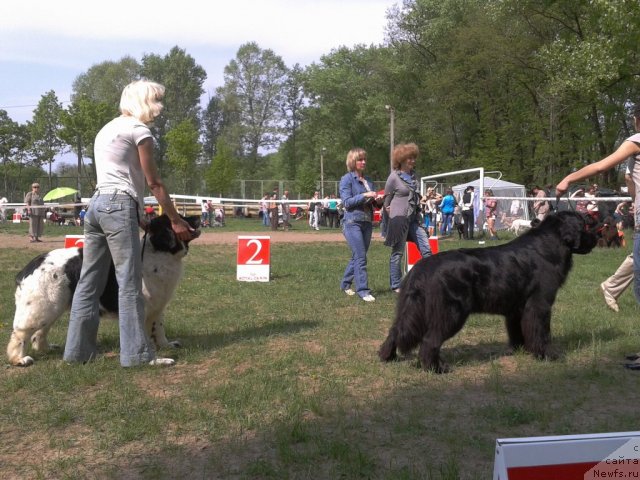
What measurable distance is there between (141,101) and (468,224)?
16.4 m

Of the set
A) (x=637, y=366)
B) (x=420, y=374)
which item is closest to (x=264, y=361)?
(x=420, y=374)

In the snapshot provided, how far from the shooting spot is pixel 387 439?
340 cm

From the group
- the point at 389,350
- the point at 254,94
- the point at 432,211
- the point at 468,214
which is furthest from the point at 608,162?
the point at 254,94

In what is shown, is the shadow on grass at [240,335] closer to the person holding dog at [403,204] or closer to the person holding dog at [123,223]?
the person holding dog at [123,223]

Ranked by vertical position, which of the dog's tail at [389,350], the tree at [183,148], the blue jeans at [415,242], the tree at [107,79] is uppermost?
the tree at [107,79]

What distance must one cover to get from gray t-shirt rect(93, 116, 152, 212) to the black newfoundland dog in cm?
227

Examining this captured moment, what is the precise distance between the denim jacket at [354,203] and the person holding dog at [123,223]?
322cm

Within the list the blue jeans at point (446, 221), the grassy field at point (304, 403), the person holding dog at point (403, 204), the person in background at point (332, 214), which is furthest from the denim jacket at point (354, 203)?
the person in background at point (332, 214)

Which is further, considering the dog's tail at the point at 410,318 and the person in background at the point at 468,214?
the person in background at the point at 468,214

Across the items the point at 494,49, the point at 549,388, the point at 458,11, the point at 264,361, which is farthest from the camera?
the point at 458,11

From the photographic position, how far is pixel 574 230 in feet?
16.6

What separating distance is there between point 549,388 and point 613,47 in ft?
75.9

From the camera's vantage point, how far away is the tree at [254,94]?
6406cm

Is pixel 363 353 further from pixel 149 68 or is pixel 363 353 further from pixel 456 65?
pixel 149 68
